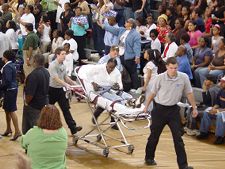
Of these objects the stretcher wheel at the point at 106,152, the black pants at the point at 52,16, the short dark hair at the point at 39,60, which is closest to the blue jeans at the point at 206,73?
the stretcher wheel at the point at 106,152

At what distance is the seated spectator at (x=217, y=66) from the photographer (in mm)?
13005

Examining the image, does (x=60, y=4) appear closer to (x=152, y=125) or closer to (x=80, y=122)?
(x=80, y=122)

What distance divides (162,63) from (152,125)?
2786mm

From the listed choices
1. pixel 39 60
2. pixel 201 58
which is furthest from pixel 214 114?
pixel 39 60

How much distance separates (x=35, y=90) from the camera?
32.9 ft

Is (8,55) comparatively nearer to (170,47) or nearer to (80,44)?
(170,47)

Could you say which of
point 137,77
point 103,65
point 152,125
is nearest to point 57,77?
point 103,65

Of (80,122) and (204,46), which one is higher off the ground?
(204,46)

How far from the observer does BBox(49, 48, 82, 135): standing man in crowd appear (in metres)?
10.7

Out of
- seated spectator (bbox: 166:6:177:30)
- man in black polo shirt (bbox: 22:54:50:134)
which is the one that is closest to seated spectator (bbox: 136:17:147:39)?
seated spectator (bbox: 166:6:177:30)

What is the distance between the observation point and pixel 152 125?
31.8 ft

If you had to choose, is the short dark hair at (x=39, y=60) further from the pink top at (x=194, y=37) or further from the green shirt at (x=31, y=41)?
the pink top at (x=194, y=37)

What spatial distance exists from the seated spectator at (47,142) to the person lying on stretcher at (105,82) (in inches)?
146

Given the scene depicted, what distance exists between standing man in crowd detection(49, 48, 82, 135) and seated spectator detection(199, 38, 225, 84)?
3353mm
